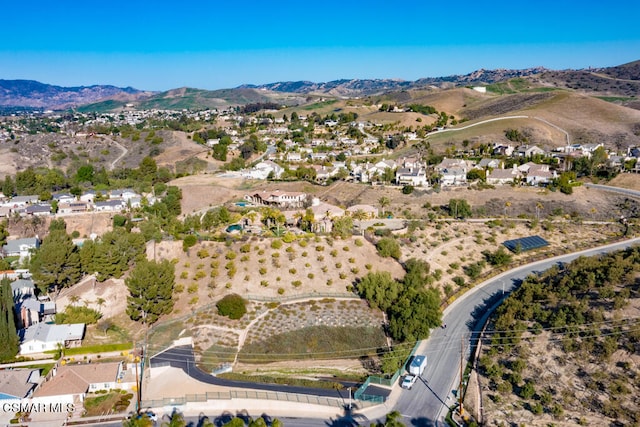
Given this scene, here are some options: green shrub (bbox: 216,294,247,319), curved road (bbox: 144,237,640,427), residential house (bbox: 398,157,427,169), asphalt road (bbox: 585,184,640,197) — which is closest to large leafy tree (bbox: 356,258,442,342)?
curved road (bbox: 144,237,640,427)

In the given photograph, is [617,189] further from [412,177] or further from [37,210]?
[37,210]

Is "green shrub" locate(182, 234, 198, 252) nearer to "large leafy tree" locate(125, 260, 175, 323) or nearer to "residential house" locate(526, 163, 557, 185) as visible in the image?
"large leafy tree" locate(125, 260, 175, 323)

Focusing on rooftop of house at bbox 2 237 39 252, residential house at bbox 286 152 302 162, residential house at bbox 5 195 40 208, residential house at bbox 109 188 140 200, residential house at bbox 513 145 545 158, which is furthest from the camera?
residential house at bbox 286 152 302 162

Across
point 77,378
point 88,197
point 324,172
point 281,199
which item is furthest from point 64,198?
point 77,378

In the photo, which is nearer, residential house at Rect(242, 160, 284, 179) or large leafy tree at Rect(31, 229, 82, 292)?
large leafy tree at Rect(31, 229, 82, 292)

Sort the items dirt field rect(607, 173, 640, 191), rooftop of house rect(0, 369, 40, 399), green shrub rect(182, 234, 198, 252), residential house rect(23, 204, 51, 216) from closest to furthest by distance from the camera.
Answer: rooftop of house rect(0, 369, 40, 399) < green shrub rect(182, 234, 198, 252) < residential house rect(23, 204, 51, 216) < dirt field rect(607, 173, 640, 191)

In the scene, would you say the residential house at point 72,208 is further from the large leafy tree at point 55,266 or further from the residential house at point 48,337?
the residential house at point 48,337
